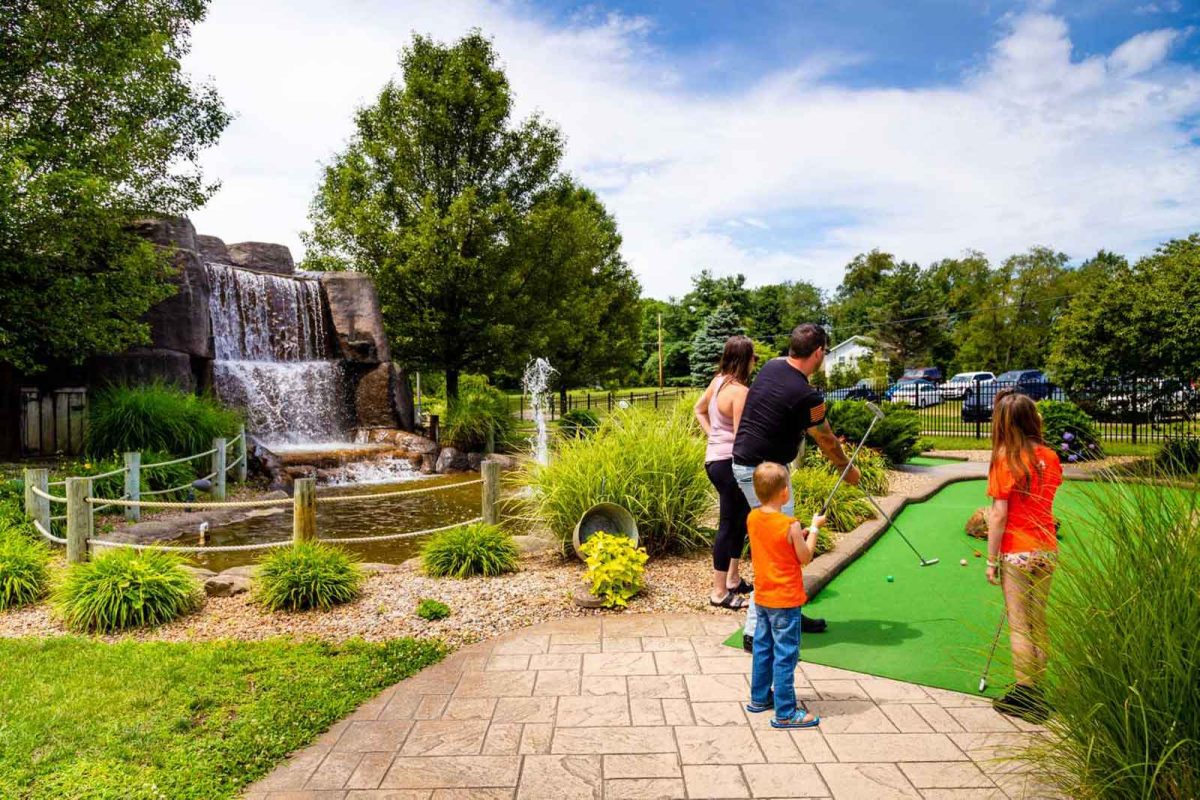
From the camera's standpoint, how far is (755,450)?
4.01 metres

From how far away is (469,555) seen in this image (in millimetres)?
5883

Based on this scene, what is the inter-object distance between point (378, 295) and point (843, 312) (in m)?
55.8

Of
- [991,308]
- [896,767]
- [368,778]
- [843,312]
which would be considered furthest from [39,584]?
[843,312]

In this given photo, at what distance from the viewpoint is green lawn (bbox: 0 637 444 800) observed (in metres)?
2.86

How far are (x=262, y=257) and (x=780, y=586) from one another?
61.6 feet

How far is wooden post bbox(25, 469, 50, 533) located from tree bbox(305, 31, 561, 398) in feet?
34.6

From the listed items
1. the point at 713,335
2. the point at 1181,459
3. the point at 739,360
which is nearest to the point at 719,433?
the point at 739,360

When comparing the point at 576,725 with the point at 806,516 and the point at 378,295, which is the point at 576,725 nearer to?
the point at 806,516

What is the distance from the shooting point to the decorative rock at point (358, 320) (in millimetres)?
17203

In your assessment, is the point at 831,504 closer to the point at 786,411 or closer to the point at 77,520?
the point at 786,411

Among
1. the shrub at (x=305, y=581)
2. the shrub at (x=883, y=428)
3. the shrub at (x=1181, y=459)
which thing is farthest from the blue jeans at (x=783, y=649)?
the shrub at (x=883, y=428)

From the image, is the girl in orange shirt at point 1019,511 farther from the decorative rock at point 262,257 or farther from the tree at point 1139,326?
the decorative rock at point 262,257

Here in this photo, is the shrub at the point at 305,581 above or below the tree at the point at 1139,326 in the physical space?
below

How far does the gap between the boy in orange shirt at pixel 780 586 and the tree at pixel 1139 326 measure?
10.4m
